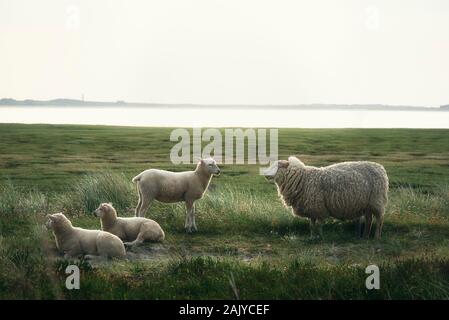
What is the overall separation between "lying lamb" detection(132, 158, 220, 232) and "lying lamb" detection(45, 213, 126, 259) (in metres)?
2.49

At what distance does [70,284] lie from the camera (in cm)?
870

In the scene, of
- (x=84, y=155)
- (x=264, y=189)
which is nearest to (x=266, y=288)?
(x=264, y=189)

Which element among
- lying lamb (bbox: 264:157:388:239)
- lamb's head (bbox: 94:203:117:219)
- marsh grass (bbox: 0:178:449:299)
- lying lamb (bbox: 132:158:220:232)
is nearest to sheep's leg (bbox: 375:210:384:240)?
lying lamb (bbox: 264:157:388:239)

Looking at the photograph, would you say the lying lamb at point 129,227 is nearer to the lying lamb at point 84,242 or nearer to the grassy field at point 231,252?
the grassy field at point 231,252

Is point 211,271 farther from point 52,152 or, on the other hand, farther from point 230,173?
point 52,152

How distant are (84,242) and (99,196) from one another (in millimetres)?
5279

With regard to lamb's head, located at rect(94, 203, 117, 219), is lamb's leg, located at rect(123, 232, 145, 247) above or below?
below

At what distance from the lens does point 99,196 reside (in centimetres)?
1631

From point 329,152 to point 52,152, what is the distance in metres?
17.8

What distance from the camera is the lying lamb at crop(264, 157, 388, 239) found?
12969 millimetres

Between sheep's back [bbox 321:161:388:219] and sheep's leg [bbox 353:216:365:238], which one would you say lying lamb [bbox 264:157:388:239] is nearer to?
sheep's back [bbox 321:161:388:219]

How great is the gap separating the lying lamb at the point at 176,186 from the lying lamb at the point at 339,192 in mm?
1419

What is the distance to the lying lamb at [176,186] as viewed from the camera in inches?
531
